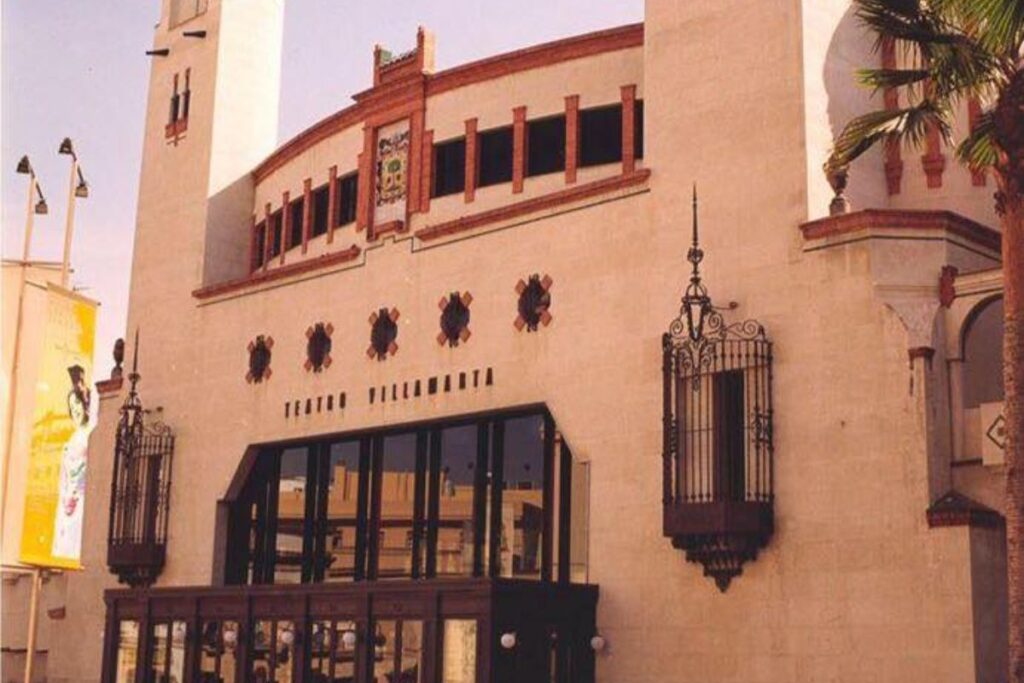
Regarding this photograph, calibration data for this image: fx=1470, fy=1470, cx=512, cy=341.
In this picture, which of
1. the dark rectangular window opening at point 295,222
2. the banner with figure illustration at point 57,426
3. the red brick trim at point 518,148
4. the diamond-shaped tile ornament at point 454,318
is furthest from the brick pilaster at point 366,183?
the banner with figure illustration at point 57,426

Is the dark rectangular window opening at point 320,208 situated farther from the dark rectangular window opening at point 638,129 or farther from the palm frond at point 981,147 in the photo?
the palm frond at point 981,147

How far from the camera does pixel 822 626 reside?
24.0m

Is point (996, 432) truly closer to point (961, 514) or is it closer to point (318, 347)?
point (961, 514)

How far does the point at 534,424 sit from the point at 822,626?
8536mm

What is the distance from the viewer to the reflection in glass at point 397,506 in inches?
1312

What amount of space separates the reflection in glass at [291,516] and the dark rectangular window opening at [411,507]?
0.02 m

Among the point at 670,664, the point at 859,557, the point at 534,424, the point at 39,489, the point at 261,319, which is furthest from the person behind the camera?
the point at 261,319

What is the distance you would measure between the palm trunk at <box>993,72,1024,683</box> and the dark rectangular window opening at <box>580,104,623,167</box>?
1345cm

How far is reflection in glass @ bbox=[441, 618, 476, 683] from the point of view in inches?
1040

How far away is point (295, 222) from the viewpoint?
1556 inches

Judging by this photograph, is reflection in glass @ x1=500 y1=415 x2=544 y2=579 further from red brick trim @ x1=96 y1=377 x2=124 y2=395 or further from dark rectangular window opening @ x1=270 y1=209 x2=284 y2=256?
red brick trim @ x1=96 y1=377 x2=124 y2=395

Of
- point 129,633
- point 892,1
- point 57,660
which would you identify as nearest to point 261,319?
point 129,633

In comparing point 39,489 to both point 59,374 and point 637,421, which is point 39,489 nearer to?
point 59,374

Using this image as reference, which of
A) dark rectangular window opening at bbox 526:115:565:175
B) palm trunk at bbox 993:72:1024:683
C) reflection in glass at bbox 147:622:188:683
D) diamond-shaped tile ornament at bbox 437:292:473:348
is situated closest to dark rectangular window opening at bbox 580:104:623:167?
dark rectangular window opening at bbox 526:115:565:175
